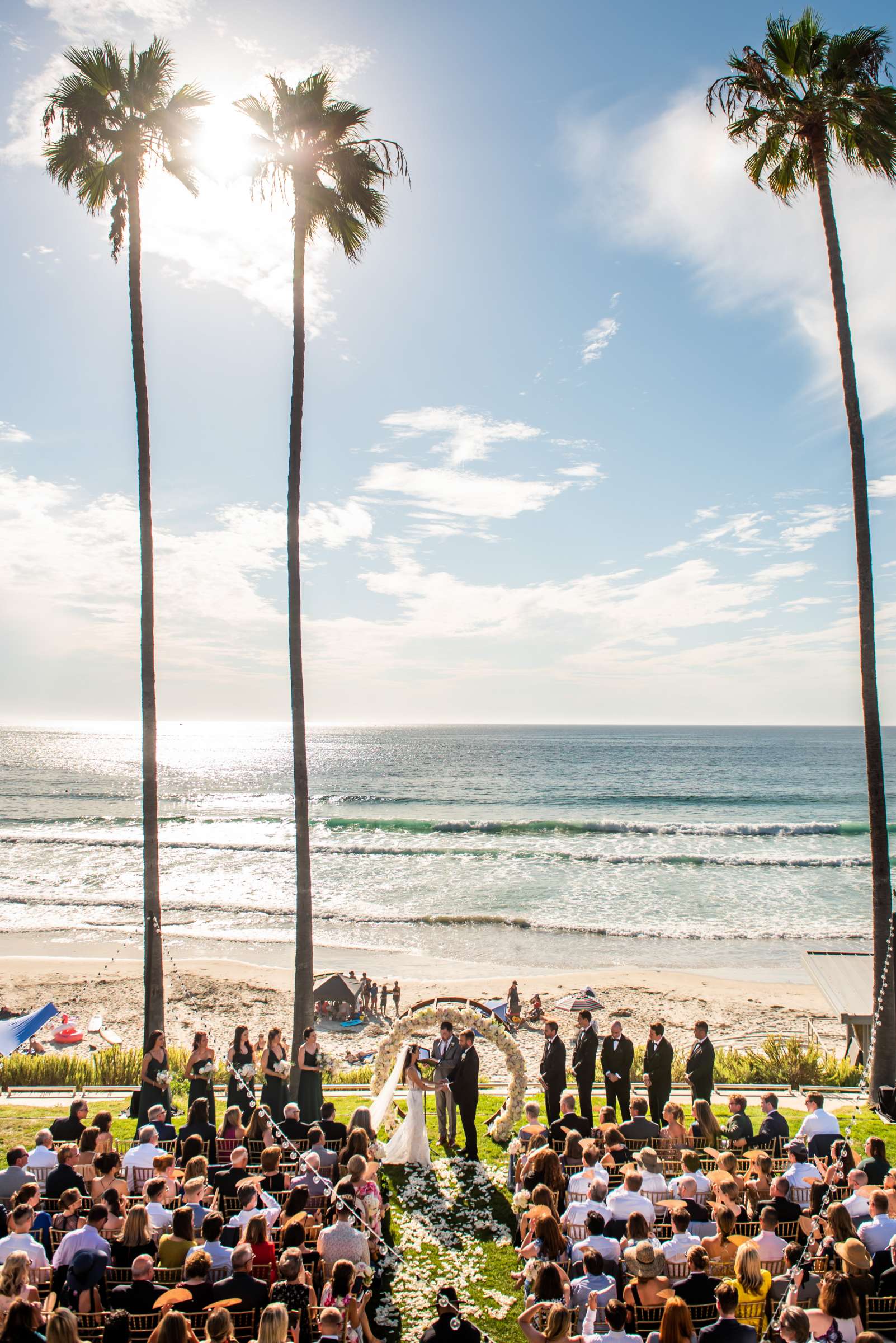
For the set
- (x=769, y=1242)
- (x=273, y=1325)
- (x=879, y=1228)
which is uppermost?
(x=273, y=1325)

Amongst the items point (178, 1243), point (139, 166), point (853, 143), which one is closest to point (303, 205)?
point (139, 166)

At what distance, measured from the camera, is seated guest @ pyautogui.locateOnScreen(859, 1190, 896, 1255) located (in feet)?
22.9

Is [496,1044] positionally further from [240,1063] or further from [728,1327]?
[728,1327]

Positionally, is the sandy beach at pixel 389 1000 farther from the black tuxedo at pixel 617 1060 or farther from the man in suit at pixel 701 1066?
the man in suit at pixel 701 1066

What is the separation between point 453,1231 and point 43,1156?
15.3 ft

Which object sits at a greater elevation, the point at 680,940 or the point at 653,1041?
the point at 653,1041

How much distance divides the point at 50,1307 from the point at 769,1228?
6.12 meters

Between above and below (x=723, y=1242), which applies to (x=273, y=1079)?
below

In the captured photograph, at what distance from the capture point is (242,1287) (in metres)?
6.27

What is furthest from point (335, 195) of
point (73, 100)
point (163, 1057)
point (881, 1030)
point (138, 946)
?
point (138, 946)

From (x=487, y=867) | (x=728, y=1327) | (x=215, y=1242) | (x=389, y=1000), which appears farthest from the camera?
(x=487, y=867)

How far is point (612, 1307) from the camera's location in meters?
5.68

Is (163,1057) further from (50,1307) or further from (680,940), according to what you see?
(680,940)

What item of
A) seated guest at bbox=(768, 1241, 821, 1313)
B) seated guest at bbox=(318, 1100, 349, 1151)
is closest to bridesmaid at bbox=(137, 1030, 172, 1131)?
seated guest at bbox=(318, 1100, 349, 1151)
